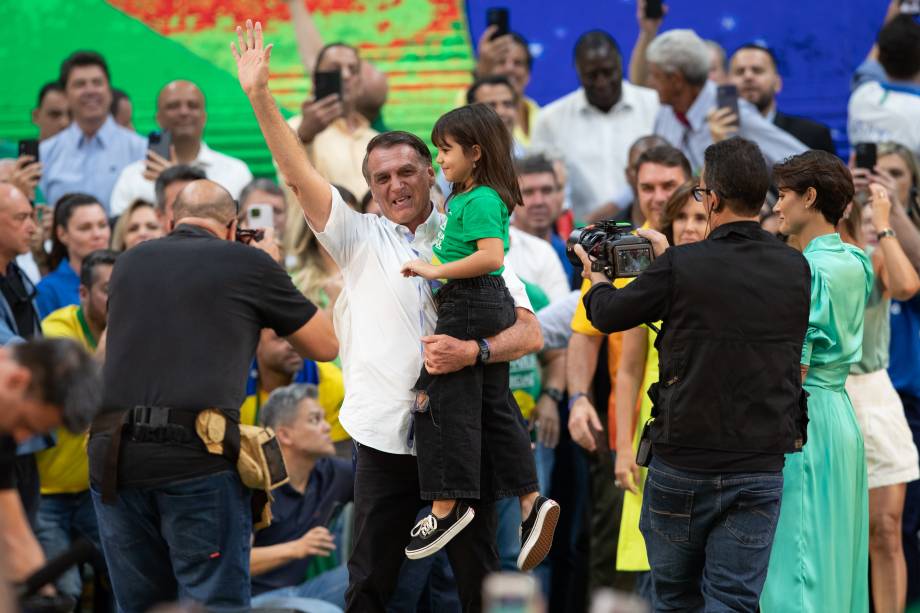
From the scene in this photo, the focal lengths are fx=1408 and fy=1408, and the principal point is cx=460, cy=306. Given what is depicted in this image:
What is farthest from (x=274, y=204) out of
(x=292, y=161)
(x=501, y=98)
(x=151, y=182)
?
(x=292, y=161)

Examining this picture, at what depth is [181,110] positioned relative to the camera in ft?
26.0

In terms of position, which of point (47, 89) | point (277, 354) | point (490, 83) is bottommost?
point (277, 354)

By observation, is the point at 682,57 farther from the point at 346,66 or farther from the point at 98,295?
the point at 98,295

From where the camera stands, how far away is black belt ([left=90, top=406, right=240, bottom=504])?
4527 mm

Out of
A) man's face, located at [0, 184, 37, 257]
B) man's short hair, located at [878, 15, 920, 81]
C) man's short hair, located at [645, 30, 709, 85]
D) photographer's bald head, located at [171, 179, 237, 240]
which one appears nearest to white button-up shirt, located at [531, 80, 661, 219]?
man's short hair, located at [645, 30, 709, 85]

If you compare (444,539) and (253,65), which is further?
(253,65)

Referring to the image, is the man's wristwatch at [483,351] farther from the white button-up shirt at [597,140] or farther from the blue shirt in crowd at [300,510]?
the white button-up shirt at [597,140]

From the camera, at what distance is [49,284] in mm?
6793

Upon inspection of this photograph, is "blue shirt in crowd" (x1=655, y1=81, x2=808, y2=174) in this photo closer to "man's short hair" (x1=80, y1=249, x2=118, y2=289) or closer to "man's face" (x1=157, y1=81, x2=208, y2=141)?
"man's face" (x1=157, y1=81, x2=208, y2=141)

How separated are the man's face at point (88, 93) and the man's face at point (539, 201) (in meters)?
2.77

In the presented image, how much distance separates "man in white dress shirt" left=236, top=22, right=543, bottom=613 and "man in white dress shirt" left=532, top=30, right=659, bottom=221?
3558mm

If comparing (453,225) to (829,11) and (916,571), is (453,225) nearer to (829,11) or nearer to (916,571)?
(916,571)

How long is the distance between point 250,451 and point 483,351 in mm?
971

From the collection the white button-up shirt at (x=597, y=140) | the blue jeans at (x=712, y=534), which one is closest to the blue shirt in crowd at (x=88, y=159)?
the white button-up shirt at (x=597, y=140)
